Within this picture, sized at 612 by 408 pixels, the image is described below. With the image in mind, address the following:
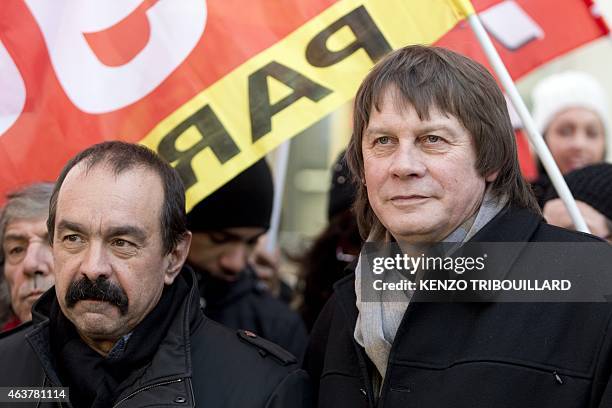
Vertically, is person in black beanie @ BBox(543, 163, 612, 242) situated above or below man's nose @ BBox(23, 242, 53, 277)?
below

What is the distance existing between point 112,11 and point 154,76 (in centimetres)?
32

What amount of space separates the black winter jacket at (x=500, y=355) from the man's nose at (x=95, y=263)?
0.84 meters

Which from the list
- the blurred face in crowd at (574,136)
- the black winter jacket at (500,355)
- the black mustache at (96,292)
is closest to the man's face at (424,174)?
the black winter jacket at (500,355)

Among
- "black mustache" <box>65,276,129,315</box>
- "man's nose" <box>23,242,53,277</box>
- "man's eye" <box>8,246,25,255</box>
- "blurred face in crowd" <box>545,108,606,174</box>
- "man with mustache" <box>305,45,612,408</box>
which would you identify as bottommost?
"blurred face in crowd" <box>545,108,606,174</box>

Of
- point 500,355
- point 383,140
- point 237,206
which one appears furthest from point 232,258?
point 500,355

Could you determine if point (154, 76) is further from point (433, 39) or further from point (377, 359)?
point (377, 359)

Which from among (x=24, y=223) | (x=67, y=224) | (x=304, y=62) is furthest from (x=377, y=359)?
(x=24, y=223)

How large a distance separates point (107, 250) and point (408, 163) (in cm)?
103

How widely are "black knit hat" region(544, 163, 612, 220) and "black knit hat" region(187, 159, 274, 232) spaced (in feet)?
5.46

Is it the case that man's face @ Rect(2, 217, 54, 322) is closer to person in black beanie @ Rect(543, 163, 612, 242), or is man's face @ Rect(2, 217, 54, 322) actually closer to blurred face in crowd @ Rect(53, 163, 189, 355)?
blurred face in crowd @ Rect(53, 163, 189, 355)

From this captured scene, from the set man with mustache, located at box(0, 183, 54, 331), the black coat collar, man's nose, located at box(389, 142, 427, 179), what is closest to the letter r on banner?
man with mustache, located at box(0, 183, 54, 331)

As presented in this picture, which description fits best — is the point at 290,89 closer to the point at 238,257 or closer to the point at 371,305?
the point at 371,305

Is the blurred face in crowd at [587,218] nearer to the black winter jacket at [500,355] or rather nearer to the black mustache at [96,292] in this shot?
the black winter jacket at [500,355]

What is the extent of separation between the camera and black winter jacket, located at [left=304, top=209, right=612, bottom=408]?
287cm
